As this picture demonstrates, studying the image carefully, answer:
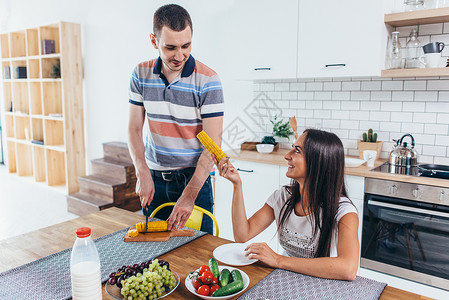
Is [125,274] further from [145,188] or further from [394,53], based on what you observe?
[394,53]

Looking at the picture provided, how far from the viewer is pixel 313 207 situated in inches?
62.9

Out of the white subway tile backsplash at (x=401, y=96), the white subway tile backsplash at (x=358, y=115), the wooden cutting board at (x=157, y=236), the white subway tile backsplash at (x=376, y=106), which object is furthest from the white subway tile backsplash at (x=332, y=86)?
the wooden cutting board at (x=157, y=236)

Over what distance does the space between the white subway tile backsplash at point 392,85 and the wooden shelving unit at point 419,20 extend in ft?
0.92

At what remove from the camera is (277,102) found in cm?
357

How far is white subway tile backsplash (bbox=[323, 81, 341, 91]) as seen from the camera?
125 inches

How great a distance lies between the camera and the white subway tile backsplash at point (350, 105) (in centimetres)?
312

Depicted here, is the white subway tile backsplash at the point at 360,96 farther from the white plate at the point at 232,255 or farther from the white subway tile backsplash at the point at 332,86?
the white plate at the point at 232,255

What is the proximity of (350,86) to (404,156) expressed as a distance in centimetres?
80

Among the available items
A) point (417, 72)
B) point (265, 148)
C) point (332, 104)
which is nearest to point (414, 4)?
point (417, 72)

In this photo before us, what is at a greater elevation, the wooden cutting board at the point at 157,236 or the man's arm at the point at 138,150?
the man's arm at the point at 138,150

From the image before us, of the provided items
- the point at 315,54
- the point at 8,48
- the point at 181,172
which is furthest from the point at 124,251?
the point at 8,48

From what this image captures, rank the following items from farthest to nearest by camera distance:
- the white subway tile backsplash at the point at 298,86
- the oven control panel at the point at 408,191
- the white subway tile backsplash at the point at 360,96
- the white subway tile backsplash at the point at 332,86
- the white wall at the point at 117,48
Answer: the white wall at the point at 117,48 < the white subway tile backsplash at the point at 298,86 < the white subway tile backsplash at the point at 332,86 < the white subway tile backsplash at the point at 360,96 < the oven control panel at the point at 408,191

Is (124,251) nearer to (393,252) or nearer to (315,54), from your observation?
(393,252)

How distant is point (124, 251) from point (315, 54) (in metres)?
2.18
